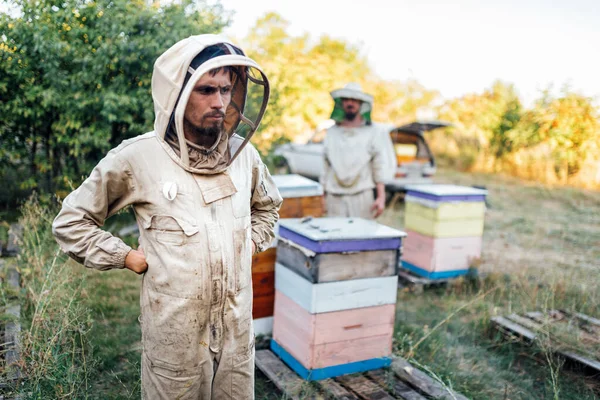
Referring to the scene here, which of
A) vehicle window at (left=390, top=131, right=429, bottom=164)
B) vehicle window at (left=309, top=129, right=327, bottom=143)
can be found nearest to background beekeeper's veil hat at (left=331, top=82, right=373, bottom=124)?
vehicle window at (left=390, top=131, right=429, bottom=164)

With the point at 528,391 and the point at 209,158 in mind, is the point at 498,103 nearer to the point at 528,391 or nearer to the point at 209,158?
the point at 528,391

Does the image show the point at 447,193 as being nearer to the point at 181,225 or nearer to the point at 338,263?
the point at 338,263

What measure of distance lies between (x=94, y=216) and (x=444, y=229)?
3845mm

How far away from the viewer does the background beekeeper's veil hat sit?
15.4 ft

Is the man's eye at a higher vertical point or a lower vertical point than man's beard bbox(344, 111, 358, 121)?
lower

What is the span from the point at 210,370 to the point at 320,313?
1149 mm

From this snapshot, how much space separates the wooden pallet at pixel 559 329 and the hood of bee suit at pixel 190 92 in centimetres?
282

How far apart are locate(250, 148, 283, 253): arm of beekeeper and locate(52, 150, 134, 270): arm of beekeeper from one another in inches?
22.6

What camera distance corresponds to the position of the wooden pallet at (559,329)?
11.0 feet

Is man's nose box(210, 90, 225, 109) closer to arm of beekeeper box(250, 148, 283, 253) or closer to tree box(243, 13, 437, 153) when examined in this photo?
arm of beekeeper box(250, 148, 283, 253)

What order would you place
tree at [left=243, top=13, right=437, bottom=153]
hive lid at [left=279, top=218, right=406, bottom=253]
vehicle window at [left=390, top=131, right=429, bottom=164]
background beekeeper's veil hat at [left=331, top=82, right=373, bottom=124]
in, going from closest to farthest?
hive lid at [left=279, top=218, right=406, bottom=253], background beekeeper's veil hat at [left=331, top=82, right=373, bottom=124], vehicle window at [left=390, top=131, right=429, bottom=164], tree at [left=243, top=13, right=437, bottom=153]

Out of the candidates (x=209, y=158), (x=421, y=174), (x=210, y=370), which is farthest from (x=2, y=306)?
(x=421, y=174)

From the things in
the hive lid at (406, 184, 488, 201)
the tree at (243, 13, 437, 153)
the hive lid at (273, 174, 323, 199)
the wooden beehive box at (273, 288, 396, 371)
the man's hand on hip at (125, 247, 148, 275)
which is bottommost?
the wooden beehive box at (273, 288, 396, 371)

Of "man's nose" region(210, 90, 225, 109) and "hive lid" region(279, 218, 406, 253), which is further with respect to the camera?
"hive lid" region(279, 218, 406, 253)
